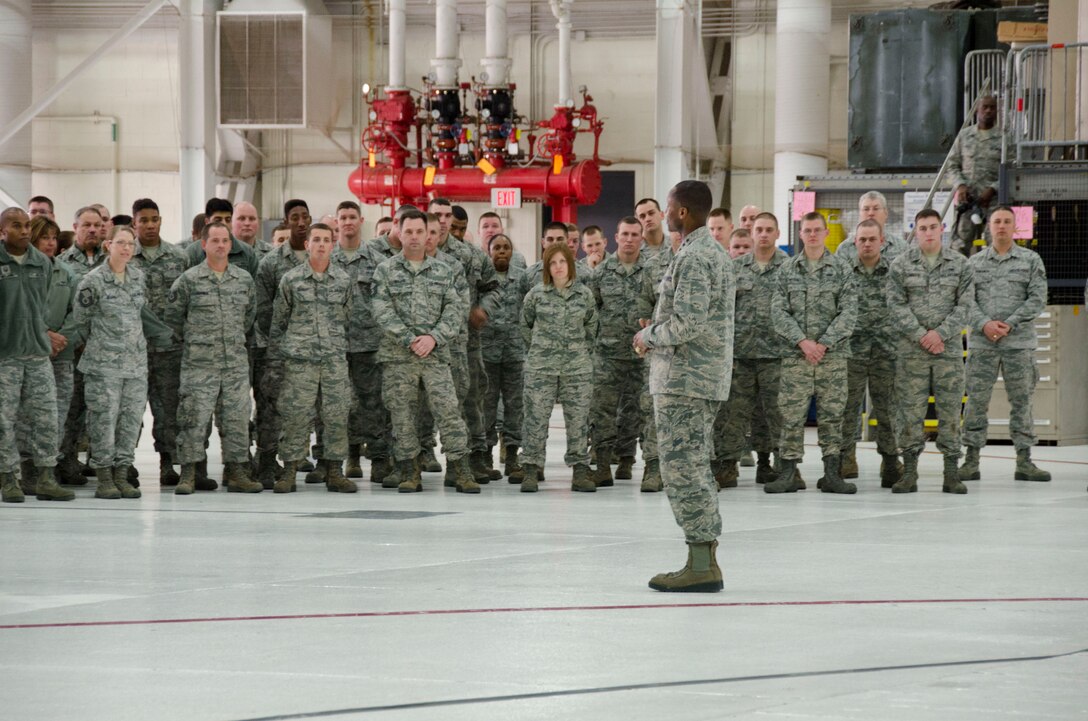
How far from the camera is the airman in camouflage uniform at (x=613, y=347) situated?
9.72 m

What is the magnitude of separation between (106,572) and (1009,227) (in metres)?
6.60

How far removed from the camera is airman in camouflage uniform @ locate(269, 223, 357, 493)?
9227 mm

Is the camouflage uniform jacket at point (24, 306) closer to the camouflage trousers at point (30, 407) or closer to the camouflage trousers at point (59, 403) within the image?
the camouflage trousers at point (30, 407)

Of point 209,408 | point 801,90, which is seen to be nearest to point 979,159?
point 801,90

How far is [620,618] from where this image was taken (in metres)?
5.07

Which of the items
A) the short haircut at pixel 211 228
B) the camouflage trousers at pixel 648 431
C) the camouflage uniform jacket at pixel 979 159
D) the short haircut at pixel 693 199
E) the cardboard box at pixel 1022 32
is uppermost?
the cardboard box at pixel 1022 32

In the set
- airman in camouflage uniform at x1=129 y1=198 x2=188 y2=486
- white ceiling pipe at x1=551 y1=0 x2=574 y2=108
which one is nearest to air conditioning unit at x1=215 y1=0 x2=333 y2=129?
white ceiling pipe at x1=551 y1=0 x2=574 y2=108

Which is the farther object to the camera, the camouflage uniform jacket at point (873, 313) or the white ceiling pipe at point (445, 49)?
the white ceiling pipe at point (445, 49)

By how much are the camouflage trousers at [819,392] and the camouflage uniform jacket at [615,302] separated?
101cm

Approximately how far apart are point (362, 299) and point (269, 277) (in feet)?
1.96

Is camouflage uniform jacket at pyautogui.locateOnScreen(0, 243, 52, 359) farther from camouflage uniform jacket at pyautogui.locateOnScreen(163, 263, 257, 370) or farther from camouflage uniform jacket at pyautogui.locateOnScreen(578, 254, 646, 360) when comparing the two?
camouflage uniform jacket at pyautogui.locateOnScreen(578, 254, 646, 360)

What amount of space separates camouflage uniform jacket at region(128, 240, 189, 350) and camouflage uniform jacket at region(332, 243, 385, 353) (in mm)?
982

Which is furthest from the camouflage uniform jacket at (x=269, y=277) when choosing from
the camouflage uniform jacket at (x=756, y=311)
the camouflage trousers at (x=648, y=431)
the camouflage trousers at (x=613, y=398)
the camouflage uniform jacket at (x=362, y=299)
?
the camouflage uniform jacket at (x=756, y=311)

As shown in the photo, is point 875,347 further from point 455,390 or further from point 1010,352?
point 455,390
